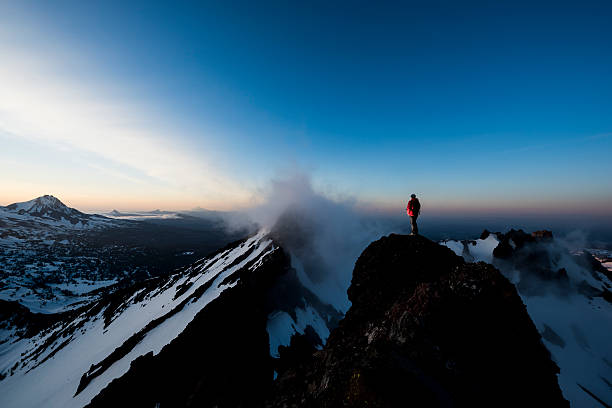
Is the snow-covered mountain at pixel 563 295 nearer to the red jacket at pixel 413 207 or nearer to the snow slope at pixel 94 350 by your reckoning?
the red jacket at pixel 413 207

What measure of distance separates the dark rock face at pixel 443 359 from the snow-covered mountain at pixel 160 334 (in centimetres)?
1092

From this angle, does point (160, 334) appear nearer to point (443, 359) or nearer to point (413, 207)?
point (413, 207)

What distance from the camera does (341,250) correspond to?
409 feet

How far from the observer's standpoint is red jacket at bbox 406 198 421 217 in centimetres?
1811

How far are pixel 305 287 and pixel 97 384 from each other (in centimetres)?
5460

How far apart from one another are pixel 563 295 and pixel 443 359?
147 metres

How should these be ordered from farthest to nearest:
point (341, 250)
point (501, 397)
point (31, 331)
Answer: point (341, 250)
point (31, 331)
point (501, 397)

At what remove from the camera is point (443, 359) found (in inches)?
299

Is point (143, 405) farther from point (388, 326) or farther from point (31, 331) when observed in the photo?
point (31, 331)

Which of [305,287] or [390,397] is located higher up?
[390,397]

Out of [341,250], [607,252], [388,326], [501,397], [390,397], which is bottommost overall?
[607,252]

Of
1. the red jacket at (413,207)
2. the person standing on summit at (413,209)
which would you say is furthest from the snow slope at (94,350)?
the red jacket at (413,207)

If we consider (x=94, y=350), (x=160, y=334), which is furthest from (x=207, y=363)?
(x=94, y=350)

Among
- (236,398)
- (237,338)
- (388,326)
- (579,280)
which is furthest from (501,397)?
(579,280)
